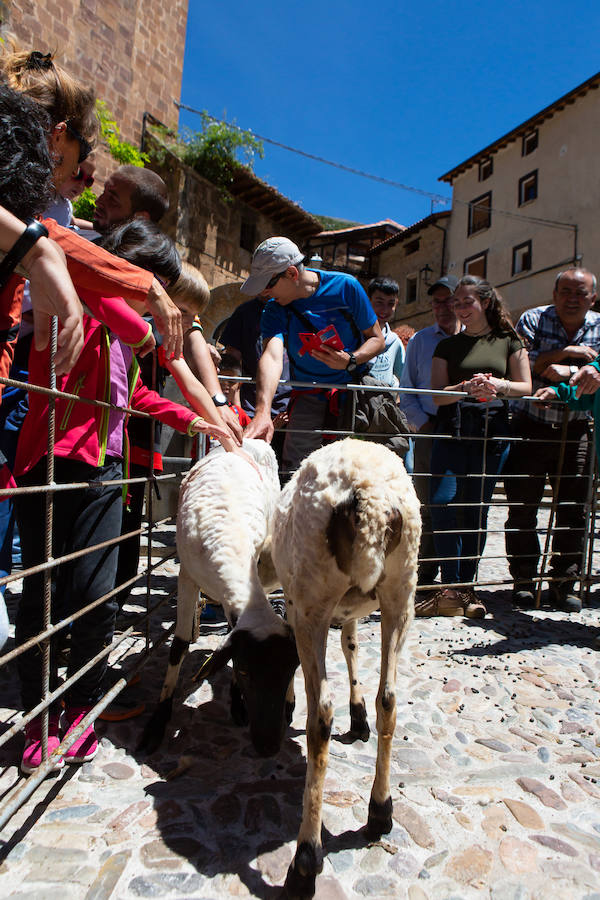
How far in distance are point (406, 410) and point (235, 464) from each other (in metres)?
2.82

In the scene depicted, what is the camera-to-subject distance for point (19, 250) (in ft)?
4.91

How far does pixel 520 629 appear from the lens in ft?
13.6

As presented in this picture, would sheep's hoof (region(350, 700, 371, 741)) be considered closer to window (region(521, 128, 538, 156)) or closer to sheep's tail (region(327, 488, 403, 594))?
sheep's tail (region(327, 488, 403, 594))

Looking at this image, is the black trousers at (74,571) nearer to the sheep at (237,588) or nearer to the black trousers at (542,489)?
the sheep at (237,588)

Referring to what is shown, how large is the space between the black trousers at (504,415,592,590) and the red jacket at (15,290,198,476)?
3.69m

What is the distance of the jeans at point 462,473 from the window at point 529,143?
25420 millimetres

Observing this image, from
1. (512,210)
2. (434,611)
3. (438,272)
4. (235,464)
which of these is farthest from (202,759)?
(438,272)

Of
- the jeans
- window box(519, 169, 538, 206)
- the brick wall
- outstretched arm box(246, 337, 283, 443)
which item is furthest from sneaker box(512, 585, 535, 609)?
window box(519, 169, 538, 206)

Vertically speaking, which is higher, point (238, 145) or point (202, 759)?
point (238, 145)

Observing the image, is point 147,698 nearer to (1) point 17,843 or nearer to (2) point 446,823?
(1) point 17,843

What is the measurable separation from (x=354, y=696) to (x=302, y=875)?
1.06 metres

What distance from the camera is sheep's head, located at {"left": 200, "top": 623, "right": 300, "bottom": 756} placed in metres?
2.01

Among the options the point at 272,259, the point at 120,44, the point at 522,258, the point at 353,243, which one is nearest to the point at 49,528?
the point at 272,259

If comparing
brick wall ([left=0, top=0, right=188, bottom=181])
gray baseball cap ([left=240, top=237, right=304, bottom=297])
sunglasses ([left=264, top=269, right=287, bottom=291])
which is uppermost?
brick wall ([left=0, top=0, right=188, bottom=181])
